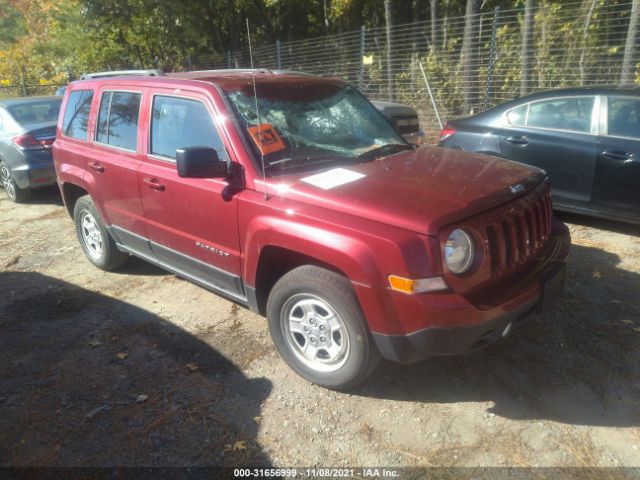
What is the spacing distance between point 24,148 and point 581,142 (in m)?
7.57

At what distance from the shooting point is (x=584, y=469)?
2.45 meters

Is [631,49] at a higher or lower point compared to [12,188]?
higher

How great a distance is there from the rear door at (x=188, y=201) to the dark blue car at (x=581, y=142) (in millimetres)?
3813

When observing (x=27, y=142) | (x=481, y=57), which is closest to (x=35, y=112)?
(x=27, y=142)

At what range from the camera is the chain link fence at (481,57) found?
10.3 m

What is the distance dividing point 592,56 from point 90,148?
10.0 metres

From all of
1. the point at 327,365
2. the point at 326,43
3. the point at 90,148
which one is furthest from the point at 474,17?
the point at 327,365

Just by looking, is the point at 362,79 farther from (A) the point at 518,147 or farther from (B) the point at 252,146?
(B) the point at 252,146

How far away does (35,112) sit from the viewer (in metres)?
8.21

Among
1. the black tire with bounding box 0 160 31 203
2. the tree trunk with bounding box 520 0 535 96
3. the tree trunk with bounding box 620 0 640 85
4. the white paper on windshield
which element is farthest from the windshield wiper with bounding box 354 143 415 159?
the tree trunk with bounding box 520 0 535 96

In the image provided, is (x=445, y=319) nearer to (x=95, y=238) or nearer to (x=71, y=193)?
(x=95, y=238)

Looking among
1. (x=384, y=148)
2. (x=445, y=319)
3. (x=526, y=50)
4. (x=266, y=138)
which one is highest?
(x=526, y=50)

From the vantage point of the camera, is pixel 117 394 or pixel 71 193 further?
pixel 71 193

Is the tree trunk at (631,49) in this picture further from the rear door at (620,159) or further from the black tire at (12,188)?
the black tire at (12,188)
